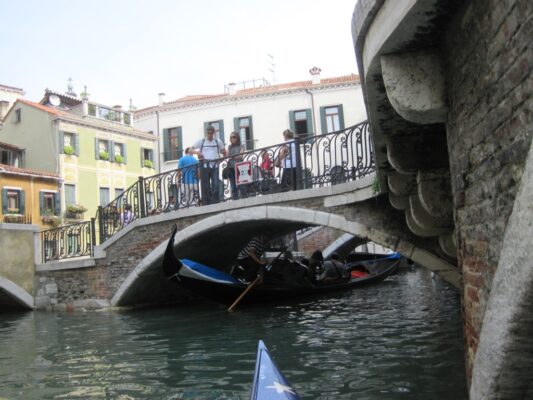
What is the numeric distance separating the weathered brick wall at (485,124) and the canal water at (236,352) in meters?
1.36

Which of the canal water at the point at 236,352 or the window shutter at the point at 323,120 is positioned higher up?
the window shutter at the point at 323,120

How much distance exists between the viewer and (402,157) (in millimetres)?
2727

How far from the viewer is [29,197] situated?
1583 centimetres

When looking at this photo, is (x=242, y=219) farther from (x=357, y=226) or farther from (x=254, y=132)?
(x=254, y=132)

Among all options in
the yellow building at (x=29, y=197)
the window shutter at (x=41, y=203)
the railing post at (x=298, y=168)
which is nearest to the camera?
the railing post at (x=298, y=168)

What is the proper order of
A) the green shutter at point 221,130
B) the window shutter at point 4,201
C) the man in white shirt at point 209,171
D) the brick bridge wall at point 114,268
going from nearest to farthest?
the brick bridge wall at point 114,268 < the man in white shirt at point 209,171 < the window shutter at point 4,201 < the green shutter at point 221,130

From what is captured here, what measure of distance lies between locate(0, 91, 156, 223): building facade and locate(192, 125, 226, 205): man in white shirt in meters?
11.0

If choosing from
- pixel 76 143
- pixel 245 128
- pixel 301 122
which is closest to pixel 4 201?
pixel 76 143

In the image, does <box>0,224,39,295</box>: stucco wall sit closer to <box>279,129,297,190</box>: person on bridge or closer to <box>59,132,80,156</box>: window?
<box>279,129,297,190</box>: person on bridge

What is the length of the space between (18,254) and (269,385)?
793cm

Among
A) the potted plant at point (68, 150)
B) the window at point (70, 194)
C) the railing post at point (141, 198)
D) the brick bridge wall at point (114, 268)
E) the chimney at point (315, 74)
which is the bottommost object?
the brick bridge wall at point (114, 268)

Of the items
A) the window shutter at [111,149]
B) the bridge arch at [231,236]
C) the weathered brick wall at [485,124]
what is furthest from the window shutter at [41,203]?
the weathered brick wall at [485,124]

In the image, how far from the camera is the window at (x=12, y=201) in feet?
50.1

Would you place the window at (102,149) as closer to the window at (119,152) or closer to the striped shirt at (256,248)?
the window at (119,152)
